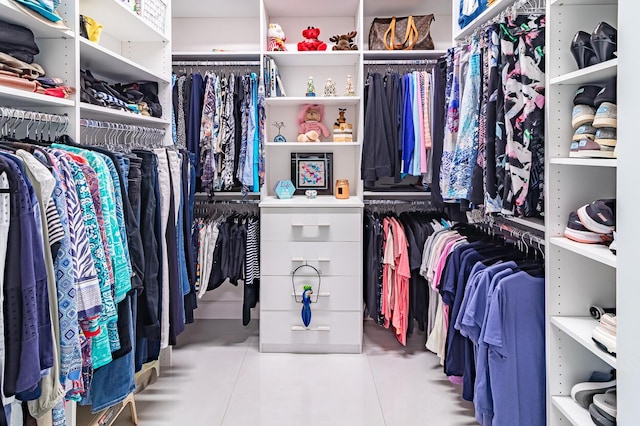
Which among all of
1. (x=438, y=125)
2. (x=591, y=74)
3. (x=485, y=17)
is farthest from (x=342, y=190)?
(x=591, y=74)

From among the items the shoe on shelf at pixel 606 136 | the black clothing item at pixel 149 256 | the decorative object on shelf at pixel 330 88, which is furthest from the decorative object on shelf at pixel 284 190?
the shoe on shelf at pixel 606 136

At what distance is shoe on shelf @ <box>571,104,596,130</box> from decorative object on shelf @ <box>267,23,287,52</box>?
2.44 meters

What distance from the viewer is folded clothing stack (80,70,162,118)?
2.57 meters

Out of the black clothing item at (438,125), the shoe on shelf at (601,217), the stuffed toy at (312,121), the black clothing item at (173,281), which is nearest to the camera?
the shoe on shelf at (601,217)

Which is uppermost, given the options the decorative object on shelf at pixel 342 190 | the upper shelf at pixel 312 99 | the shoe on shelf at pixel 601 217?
the upper shelf at pixel 312 99

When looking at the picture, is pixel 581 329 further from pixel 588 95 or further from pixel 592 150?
pixel 588 95

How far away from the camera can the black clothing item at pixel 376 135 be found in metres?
3.71

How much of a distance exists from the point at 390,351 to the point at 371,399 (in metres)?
0.79

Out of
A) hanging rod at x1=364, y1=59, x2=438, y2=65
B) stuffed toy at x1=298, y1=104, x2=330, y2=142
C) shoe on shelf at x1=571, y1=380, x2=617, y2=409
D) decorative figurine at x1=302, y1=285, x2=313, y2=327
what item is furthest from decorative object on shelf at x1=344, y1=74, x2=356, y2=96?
shoe on shelf at x1=571, y1=380, x2=617, y2=409

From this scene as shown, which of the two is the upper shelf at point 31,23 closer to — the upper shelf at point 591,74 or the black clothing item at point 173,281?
the black clothing item at point 173,281

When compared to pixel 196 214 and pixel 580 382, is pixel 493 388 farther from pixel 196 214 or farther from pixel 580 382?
pixel 196 214

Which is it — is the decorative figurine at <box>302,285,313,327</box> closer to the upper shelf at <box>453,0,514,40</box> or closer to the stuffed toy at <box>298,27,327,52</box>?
the stuffed toy at <box>298,27,327,52</box>

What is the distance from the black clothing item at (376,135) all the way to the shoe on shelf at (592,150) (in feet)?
6.03

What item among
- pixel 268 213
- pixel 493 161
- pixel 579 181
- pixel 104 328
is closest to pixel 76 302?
pixel 104 328
